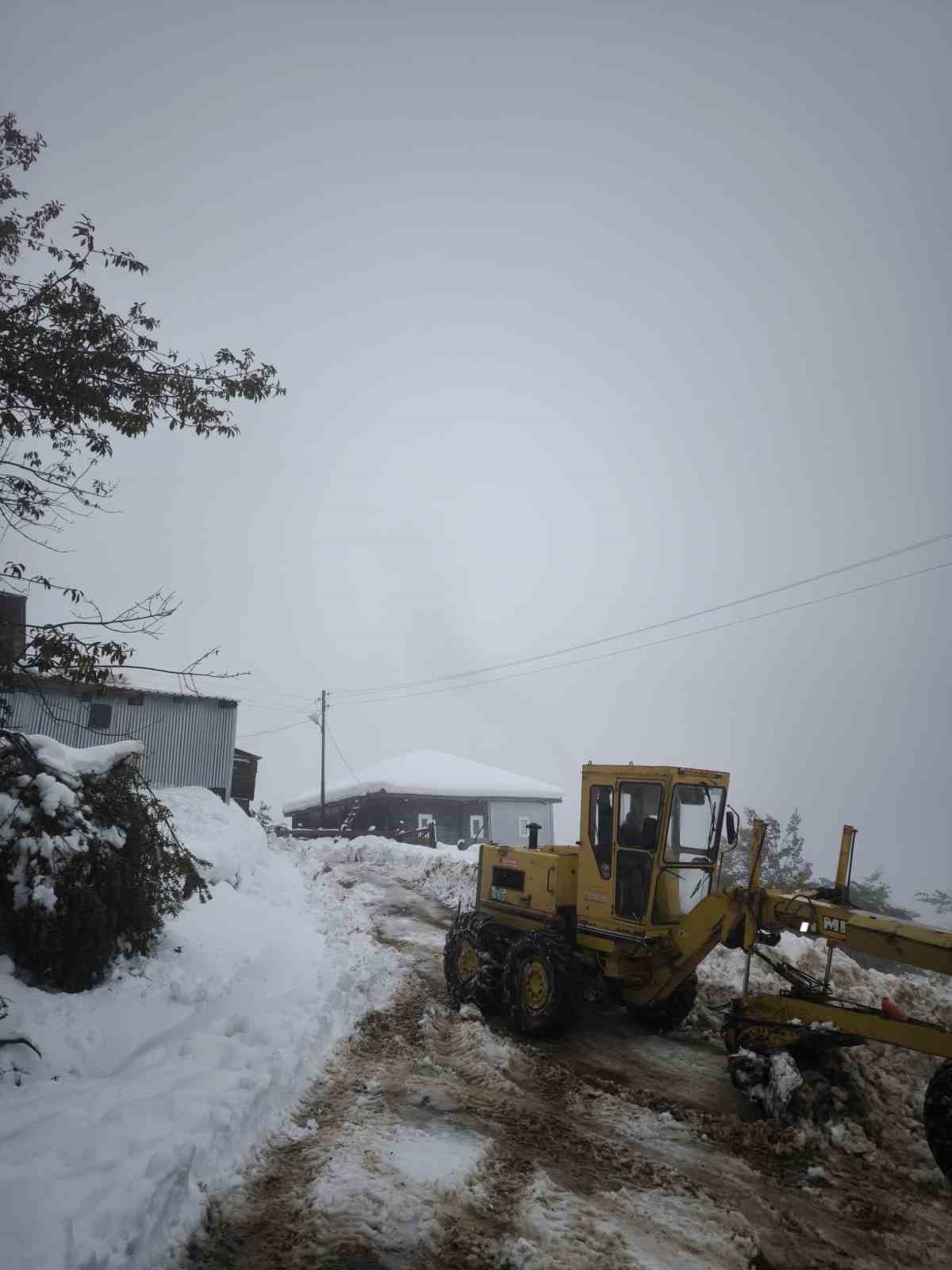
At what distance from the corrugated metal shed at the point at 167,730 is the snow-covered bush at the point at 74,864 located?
16408mm

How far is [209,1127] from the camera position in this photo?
5.00 m

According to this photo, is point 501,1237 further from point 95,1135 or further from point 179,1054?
point 179,1054

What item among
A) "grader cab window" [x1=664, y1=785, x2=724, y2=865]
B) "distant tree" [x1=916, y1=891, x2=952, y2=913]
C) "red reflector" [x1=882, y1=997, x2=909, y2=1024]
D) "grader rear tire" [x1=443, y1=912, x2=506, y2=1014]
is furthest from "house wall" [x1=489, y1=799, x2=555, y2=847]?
"red reflector" [x1=882, y1=997, x2=909, y2=1024]

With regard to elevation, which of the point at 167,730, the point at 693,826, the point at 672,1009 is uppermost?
the point at 167,730

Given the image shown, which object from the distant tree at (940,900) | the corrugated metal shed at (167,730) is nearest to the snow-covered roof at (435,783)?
the corrugated metal shed at (167,730)

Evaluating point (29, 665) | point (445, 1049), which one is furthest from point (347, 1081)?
point (29, 665)

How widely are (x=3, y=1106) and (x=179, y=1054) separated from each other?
1694 millimetres

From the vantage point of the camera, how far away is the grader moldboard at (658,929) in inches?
241

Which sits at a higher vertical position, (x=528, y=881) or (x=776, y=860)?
(x=528, y=881)

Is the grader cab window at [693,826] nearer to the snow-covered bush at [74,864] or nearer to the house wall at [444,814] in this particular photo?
the snow-covered bush at [74,864]

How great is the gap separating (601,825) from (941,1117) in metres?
4.10

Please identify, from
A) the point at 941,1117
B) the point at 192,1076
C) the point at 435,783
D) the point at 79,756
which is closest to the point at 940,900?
the point at 435,783

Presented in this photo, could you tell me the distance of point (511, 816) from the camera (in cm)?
4016

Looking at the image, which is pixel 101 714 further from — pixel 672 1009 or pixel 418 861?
pixel 672 1009
